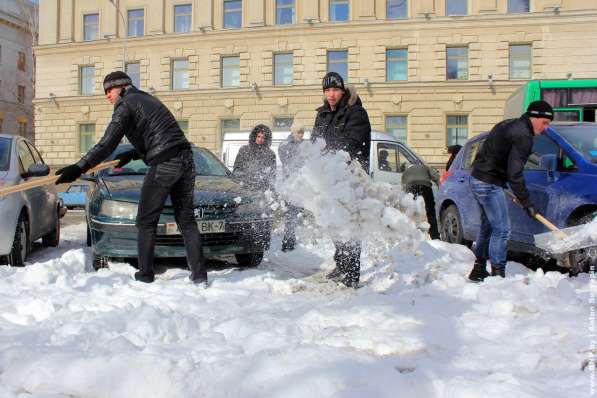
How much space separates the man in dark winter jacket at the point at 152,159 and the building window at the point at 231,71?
26.5 m

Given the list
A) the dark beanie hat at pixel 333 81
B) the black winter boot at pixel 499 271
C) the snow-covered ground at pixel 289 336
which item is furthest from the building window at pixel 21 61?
the black winter boot at pixel 499 271

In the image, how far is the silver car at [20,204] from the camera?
520 cm

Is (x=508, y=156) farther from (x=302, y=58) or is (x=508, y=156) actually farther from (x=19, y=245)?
(x=302, y=58)

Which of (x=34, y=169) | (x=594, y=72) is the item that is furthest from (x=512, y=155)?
(x=594, y=72)

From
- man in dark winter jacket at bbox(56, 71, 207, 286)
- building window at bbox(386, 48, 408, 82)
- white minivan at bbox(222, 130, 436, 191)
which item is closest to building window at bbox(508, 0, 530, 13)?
building window at bbox(386, 48, 408, 82)

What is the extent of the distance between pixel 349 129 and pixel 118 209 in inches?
95.1

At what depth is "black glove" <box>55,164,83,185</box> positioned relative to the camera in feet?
13.7

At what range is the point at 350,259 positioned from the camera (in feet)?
14.9

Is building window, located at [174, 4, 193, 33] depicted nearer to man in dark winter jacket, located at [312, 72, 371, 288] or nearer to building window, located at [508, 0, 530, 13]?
building window, located at [508, 0, 530, 13]

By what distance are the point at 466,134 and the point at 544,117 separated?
961 inches

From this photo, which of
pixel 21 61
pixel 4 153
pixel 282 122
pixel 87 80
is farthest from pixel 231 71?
pixel 21 61

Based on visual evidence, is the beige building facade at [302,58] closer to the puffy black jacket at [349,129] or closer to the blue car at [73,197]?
the blue car at [73,197]

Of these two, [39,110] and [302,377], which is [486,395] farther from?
[39,110]

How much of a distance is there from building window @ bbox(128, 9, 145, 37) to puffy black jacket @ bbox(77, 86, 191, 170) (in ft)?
101
